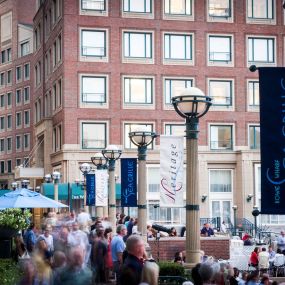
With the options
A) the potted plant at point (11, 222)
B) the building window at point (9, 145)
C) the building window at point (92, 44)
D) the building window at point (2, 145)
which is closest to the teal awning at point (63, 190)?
the building window at point (92, 44)

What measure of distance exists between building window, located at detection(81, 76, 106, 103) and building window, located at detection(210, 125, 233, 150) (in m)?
8.72

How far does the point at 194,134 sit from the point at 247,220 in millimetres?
40505

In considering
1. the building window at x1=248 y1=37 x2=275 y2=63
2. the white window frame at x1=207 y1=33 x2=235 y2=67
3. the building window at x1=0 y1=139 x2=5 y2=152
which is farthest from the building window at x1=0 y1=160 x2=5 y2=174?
the building window at x1=248 y1=37 x2=275 y2=63

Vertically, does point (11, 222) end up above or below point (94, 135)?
below

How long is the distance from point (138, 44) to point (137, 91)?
11.4ft

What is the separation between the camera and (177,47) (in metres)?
55.6

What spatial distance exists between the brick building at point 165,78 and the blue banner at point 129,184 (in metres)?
29.2

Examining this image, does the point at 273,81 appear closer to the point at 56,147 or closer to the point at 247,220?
the point at 247,220

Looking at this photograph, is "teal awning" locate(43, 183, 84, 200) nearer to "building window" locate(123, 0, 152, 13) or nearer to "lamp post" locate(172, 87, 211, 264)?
"building window" locate(123, 0, 152, 13)

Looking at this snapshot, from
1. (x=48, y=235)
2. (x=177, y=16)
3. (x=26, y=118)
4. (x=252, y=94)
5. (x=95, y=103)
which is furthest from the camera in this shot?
(x=26, y=118)

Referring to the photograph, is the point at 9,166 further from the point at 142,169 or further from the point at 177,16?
the point at 142,169

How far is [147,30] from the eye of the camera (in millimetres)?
55031

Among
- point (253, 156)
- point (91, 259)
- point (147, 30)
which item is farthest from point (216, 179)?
point (91, 259)

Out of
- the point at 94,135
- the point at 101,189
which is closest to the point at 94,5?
the point at 94,135
